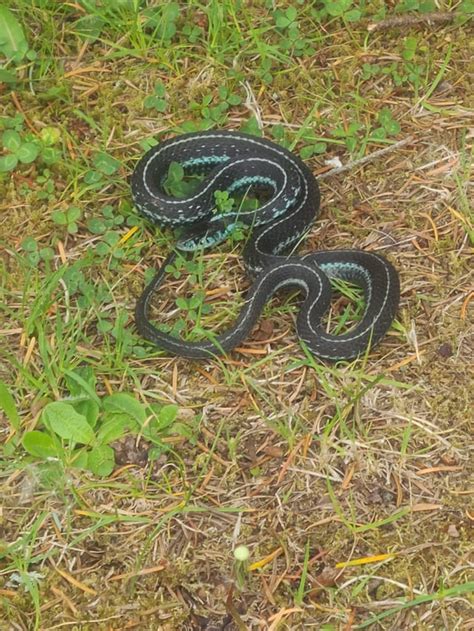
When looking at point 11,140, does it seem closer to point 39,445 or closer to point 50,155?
point 50,155

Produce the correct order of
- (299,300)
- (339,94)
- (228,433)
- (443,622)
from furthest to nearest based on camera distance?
(339,94) < (299,300) < (228,433) < (443,622)

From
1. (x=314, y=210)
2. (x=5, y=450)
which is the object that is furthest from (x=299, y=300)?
(x=5, y=450)

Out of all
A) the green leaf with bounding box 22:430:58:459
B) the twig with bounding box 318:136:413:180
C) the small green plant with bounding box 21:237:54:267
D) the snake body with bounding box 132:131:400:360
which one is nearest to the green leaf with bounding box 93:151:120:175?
the snake body with bounding box 132:131:400:360

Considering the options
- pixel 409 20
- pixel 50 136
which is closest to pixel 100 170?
pixel 50 136

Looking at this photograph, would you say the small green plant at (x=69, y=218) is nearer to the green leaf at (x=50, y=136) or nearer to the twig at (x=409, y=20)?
the green leaf at (x=50, y=136)

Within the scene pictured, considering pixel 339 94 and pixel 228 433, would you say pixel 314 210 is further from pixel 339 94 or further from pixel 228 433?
pixel 228 433

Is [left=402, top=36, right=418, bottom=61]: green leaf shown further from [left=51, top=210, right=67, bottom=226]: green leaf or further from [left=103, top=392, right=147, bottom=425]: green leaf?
[left=103, top=392, right=147, bottom=425]: green leaf
